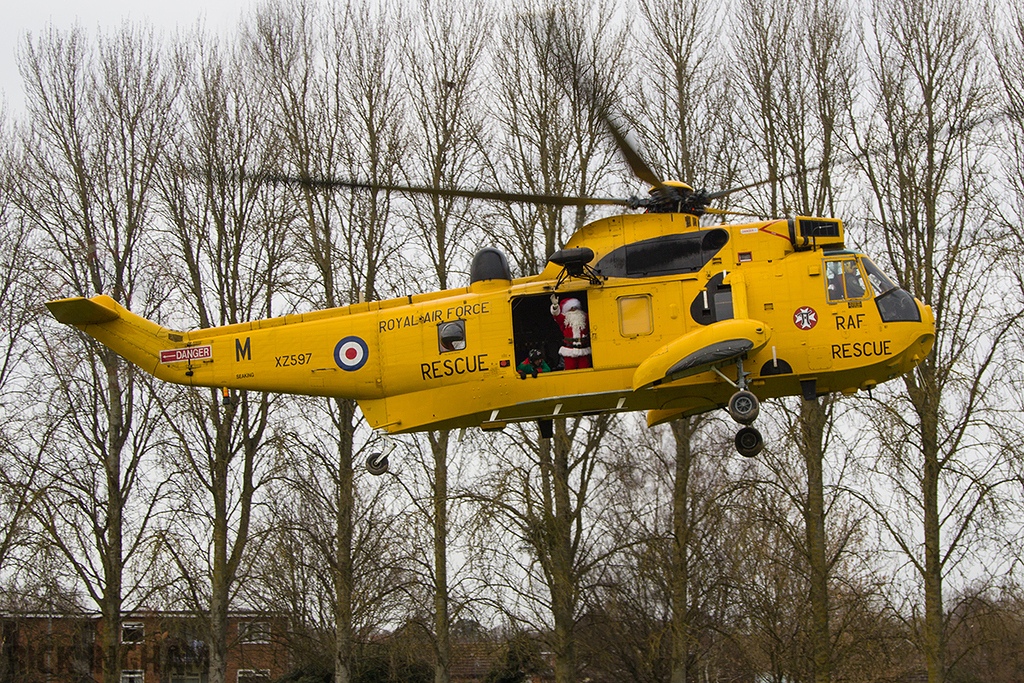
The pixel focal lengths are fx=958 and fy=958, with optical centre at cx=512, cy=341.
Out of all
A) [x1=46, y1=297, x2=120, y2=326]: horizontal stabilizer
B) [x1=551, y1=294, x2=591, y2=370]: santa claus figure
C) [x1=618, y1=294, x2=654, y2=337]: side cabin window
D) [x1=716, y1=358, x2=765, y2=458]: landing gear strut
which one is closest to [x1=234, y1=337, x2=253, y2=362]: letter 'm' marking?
[x1=46, y1=297, x2=120, y2=326]: horizontal stabilizer

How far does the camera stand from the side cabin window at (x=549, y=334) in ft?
43.1

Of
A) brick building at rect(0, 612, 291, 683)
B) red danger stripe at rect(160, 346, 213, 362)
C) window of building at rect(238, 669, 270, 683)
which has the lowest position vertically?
window of building at rect(238, 669, 270, 683)

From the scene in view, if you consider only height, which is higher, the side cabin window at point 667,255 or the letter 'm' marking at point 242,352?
the side cabin window at point 667,255

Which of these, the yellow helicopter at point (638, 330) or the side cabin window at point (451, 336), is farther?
the side cabin window at point (451, 336)

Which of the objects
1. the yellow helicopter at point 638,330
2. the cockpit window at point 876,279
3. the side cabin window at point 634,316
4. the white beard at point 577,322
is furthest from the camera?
the white beard at point 577,322

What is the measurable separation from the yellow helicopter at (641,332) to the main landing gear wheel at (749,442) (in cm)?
2

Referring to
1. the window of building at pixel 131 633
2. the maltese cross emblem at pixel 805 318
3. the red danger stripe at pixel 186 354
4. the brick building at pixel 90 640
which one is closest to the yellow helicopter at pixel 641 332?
the maltese cross emblem at pixel 805 318

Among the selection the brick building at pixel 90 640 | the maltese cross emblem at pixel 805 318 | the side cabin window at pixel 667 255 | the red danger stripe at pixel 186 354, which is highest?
the side cabin window at pixel 667 255

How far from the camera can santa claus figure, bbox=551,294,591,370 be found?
13117 mm

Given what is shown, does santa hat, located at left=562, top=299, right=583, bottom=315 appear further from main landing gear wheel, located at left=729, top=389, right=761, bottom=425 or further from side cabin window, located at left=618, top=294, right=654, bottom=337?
main landing gear wheel, located at left=729, top=389, right=761, bottom=425

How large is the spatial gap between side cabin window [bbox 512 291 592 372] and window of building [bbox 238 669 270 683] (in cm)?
1943

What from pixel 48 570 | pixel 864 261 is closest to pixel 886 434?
pixel 864 261

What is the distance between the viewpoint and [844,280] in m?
12.9

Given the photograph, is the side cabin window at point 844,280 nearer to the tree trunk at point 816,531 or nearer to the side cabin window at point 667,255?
the side cabin window at point 667,255
